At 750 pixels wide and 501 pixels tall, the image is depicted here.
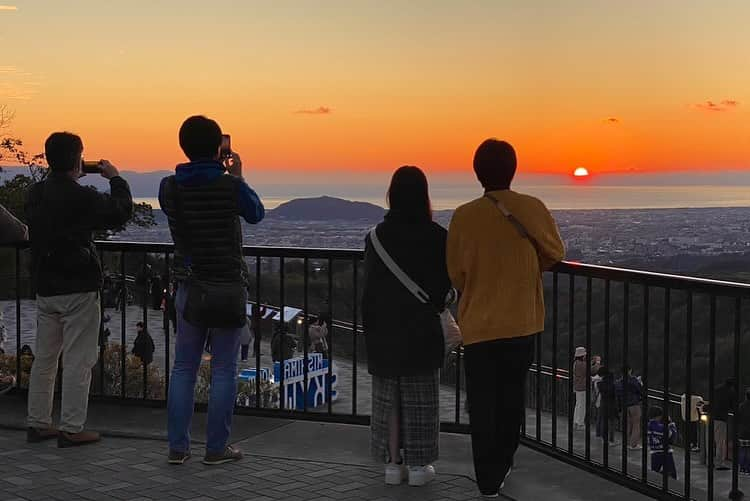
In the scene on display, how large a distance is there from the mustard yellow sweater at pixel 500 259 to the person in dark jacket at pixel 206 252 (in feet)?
3.61

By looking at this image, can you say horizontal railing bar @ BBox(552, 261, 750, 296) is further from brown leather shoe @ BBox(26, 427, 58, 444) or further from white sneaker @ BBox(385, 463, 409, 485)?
brown leather shoe @ BBox(26, 427, 58, 444)

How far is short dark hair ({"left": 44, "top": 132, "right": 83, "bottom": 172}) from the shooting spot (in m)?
5.16

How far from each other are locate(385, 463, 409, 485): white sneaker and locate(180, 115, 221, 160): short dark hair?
1.84 meters

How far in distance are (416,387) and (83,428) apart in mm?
2297

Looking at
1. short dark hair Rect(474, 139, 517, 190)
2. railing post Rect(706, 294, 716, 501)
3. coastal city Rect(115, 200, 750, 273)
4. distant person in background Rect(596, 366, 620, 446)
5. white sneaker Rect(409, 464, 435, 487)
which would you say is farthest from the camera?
coastal city Rect(115, 200, 750, 273)

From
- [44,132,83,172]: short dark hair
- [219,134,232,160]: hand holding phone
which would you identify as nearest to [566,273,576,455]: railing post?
[219,134,232,160]: hand holding phone

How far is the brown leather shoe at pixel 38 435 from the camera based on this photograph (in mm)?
5531

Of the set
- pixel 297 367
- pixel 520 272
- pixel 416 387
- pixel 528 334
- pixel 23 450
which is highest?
pixel 520 272

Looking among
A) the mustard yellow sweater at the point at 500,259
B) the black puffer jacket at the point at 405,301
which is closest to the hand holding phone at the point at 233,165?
the black puffer jacket at the point at 405,301

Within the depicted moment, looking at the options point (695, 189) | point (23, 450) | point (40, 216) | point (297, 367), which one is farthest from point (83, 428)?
point (695, 189)

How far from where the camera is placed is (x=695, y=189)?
459ft

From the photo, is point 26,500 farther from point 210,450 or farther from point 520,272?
point 520,272

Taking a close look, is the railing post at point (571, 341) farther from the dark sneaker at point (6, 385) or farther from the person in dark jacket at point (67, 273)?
the dark sneaker at point (6, 385)

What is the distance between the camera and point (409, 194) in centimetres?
445
